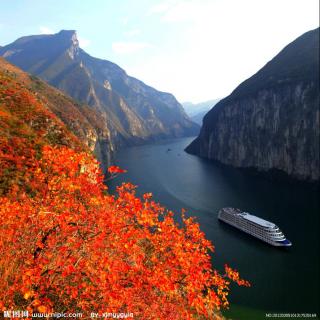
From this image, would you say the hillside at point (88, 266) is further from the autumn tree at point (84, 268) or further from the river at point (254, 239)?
the river at point (254, 239)

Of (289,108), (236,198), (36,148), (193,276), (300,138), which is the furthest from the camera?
(289,108)

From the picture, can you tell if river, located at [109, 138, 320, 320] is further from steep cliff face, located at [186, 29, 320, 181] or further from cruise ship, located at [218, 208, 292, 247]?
steep cliff face, located at [186, 29, 320, 181]

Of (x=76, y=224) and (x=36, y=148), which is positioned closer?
(x=76, y=224)

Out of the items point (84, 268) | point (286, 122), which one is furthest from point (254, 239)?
point (286, 122)

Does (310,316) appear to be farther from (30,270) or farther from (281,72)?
(281,72)

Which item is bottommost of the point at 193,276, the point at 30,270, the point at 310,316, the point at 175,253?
the point at 310,316

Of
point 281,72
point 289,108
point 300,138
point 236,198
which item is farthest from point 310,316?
point 281,72
